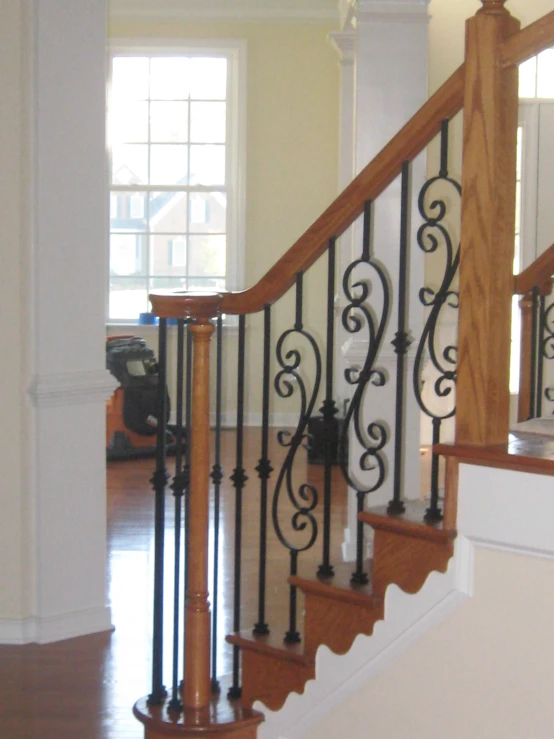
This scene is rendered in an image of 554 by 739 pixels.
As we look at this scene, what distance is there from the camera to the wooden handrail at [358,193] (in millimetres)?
2205

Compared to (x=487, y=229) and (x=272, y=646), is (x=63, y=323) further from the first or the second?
(x=487, y=229)

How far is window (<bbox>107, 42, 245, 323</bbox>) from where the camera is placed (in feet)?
25.9

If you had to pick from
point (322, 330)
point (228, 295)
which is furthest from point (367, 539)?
point (322, 330)

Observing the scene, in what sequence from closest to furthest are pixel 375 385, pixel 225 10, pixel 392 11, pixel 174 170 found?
pixel 375 385
pixel 392 11
pixel 225 10
pixel 174 170

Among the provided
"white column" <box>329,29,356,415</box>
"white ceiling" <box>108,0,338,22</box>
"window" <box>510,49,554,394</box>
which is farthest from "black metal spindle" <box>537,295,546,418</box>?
"white ceiling" <box>108,0,338,22</box>

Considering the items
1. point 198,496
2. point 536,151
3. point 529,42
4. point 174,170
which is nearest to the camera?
point 529,42

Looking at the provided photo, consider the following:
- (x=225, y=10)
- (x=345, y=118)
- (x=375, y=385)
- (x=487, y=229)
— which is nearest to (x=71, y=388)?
(x=375, y=385)

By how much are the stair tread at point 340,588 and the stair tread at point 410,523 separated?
0.18 metres

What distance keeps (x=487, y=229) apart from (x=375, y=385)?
22.4 inches

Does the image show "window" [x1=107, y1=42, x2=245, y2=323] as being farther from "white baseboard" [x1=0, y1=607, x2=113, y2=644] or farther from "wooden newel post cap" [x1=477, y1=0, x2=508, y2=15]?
"wooden newel post cap" [x1=477, y1=0, x2=508, y2=15]

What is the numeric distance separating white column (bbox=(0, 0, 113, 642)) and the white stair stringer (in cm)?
114

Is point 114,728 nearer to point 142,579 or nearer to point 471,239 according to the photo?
point 142,579

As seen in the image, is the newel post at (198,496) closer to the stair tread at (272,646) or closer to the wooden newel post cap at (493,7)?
the stair tread at (272,646)

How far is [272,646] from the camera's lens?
106 inches
